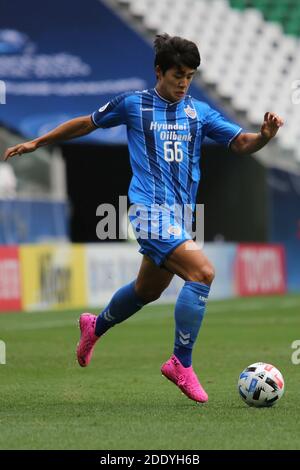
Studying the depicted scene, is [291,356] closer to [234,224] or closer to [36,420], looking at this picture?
[36,420]

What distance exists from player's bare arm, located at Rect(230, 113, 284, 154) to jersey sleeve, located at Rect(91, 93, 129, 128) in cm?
76

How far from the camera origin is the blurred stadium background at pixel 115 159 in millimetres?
17203

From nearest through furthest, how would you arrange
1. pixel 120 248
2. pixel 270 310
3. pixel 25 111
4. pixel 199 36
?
pixel 270 310, pixel 120 248, pixel 25 111, pixel 199 36

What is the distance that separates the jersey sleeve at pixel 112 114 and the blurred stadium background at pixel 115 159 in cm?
770

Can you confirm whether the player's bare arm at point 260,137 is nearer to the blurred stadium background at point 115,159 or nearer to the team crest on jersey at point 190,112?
the team crest on jersey at point 190,112

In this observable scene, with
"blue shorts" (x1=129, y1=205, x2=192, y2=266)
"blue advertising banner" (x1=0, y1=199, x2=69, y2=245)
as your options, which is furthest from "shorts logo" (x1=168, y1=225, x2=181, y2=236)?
"blue advertising banner" (x1=0, y1=199, x2=69, y2=245)

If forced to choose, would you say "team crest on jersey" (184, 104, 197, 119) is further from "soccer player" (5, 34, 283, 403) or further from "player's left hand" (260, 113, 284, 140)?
"player's left hand" (260, 113, 284, 140)

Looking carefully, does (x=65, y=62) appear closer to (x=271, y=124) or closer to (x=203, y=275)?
(x=271, y=124)

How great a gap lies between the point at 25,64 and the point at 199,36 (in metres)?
5.06

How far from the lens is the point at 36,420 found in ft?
20.5

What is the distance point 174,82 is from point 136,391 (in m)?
2.12

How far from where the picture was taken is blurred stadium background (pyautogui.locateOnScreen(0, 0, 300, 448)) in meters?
17.2

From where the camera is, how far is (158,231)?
701 centimetres
